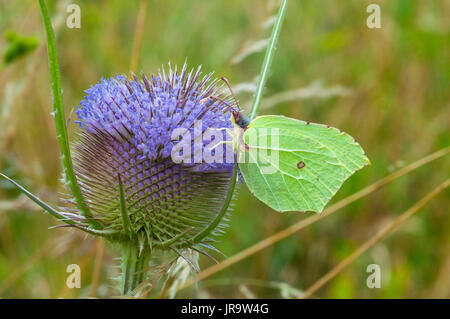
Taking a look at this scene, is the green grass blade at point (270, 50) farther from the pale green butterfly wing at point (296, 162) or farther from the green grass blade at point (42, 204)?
the green grass blade at point (42, 204)

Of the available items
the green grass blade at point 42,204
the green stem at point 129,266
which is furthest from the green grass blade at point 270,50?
the green grass blade at point 42,204

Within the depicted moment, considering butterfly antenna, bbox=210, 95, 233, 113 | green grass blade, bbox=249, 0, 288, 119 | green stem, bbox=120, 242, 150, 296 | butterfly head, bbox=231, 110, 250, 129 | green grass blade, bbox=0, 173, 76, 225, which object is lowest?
green stem, bbox=120, 242, 150, 296

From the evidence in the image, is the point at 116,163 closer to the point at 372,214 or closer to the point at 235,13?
the point at 372,214

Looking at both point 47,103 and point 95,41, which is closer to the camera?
point 47,103

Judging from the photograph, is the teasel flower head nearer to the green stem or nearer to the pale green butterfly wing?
the green stem

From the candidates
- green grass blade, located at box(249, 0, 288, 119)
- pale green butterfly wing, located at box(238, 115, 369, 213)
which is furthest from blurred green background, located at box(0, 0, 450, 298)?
green grass blade, located at box(249, 0, 288, 119)
